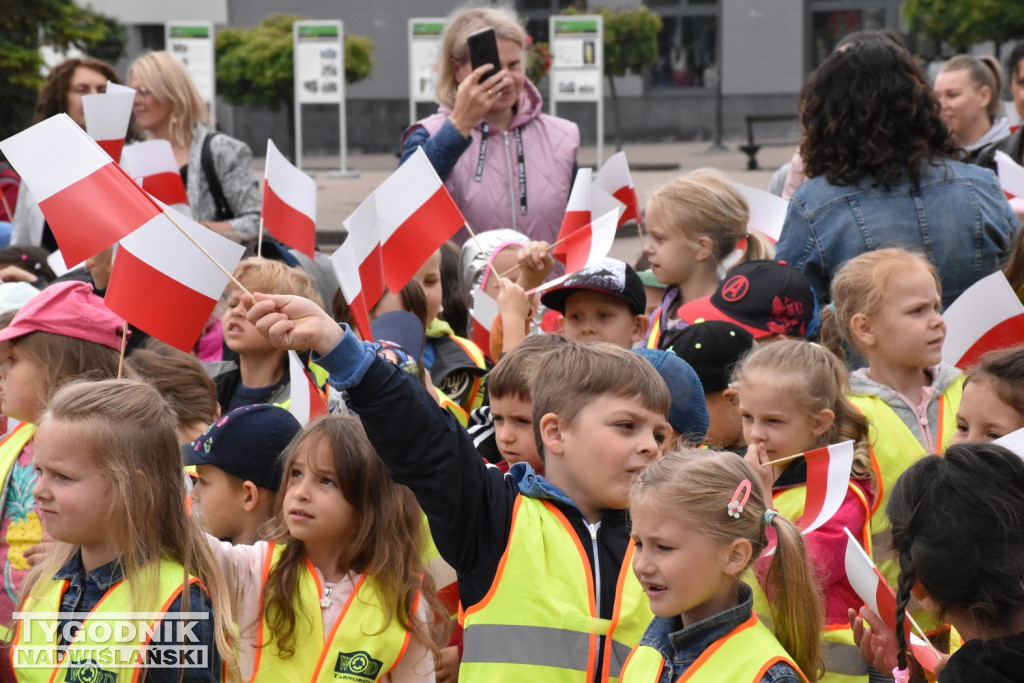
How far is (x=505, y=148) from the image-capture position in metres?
5.29

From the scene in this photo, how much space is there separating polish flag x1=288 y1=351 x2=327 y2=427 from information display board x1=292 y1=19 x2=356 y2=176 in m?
17.9

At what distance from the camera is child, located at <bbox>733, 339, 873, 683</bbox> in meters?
3.31

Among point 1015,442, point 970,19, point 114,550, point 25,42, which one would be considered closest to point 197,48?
point 25,42

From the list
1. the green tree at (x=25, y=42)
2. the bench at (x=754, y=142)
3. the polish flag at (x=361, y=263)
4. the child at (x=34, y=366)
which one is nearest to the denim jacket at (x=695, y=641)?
the polish flag at (x=361, y=263)

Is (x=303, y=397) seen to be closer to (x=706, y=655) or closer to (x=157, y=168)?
(x=706, y=655)

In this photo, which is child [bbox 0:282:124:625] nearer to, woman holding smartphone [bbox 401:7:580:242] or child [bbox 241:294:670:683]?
child [bbox 241:294:670:683]

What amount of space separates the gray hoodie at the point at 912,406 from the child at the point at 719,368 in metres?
0.36

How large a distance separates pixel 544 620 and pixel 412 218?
1.60 meters

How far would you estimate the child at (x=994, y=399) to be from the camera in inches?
124

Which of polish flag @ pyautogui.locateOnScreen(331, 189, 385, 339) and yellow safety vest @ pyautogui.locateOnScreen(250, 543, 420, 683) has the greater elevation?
polish flag @ pyautogui.locateOnScreen(331, 189, 385, 339)

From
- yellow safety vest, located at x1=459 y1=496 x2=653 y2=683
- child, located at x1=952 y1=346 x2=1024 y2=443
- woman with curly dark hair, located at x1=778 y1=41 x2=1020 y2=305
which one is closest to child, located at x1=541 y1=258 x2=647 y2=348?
woman with curly dark hair, located at x1=778 y1=41 x2=1020 y2=305

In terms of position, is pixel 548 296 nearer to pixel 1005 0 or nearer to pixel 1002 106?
pixel 1002 106

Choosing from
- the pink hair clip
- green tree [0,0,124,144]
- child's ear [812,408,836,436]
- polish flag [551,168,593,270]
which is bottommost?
child's ear [812,408,836,436]

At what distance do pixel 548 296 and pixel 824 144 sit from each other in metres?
1.13
